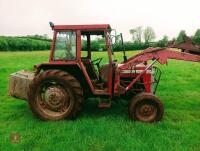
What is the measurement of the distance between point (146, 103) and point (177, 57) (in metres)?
1.42

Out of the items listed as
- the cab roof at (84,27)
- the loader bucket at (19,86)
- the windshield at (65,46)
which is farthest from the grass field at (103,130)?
the cab roof at (84,27)

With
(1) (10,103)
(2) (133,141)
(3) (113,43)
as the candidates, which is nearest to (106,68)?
(3) (113,43)

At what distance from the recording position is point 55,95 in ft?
31.3

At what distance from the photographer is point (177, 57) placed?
9.38 m

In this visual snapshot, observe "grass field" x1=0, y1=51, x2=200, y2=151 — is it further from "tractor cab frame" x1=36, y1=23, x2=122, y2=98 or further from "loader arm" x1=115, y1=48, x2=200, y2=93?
"loader arm" x1=115, y1=48, x2=200, y2=93

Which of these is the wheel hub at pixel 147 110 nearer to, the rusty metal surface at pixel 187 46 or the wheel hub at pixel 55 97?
the rusty metal surface at pixel 187 46

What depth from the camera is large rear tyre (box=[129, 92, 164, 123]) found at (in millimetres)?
9133

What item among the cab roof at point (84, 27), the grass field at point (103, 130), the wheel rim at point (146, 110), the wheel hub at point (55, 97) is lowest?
the grass field at point (103, 130)

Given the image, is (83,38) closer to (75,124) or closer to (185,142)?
(75,124)

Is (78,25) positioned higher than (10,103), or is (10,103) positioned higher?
(78,25)

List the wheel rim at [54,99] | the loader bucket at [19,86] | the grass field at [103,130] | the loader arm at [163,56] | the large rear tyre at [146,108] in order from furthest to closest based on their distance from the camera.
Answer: the loader bucket at [19,86] < the wheel rim at [54,99] < the loader arm at [163,56] < the large rear tyre at [146,108] < the grass field at [103,130]

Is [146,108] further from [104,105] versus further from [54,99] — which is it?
[54,99]

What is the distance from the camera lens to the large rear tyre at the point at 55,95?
934 cm

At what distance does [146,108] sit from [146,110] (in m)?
0.05
